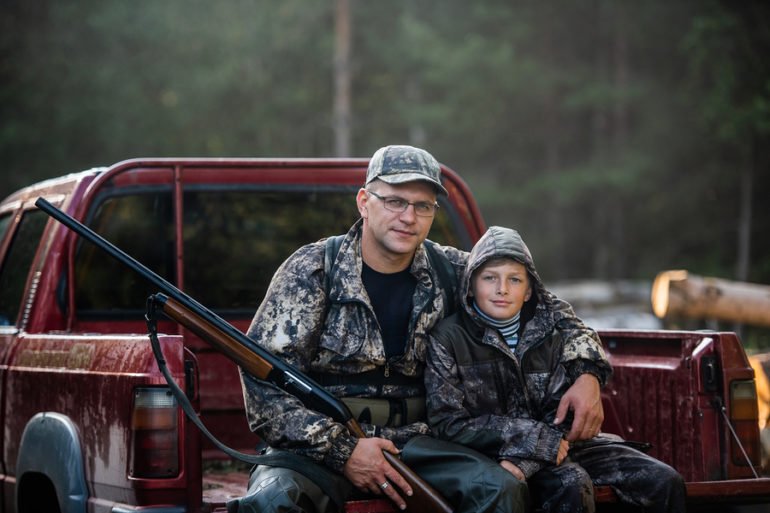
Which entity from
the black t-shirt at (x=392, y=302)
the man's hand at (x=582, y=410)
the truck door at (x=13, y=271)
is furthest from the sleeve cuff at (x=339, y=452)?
the truck door at (x=13, y=271)

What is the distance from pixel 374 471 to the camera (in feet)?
11.5

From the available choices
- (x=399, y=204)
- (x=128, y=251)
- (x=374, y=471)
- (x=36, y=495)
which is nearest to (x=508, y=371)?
(x=374, y=471)

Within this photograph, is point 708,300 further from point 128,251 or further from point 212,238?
point 128,251

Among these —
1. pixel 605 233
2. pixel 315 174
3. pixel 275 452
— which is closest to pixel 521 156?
pixel 605 233

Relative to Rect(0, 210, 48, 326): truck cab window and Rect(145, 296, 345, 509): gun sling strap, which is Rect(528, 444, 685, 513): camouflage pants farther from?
Rect(0, 210, 48, 326): truck cab window

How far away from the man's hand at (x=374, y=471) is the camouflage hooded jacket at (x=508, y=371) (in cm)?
29

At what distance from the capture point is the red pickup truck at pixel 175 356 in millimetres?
3699

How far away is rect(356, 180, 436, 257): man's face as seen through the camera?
3963mm

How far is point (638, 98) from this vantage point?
92.1 feet

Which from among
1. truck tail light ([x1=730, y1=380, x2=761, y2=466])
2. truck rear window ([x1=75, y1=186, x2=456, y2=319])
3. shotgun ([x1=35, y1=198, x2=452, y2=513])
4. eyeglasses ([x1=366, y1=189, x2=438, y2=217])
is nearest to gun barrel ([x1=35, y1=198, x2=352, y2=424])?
shotgun ([x1=35, y1=198, x2=452, y2=513])

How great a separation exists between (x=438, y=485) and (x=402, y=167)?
48.1 inches

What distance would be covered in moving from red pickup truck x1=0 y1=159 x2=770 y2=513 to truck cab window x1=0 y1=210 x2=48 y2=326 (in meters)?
0.01

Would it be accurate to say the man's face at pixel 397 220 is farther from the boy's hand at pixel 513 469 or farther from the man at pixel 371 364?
the boy's hand at pixel 513 469

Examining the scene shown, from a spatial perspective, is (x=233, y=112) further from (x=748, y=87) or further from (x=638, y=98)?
(x=748, y=87)
